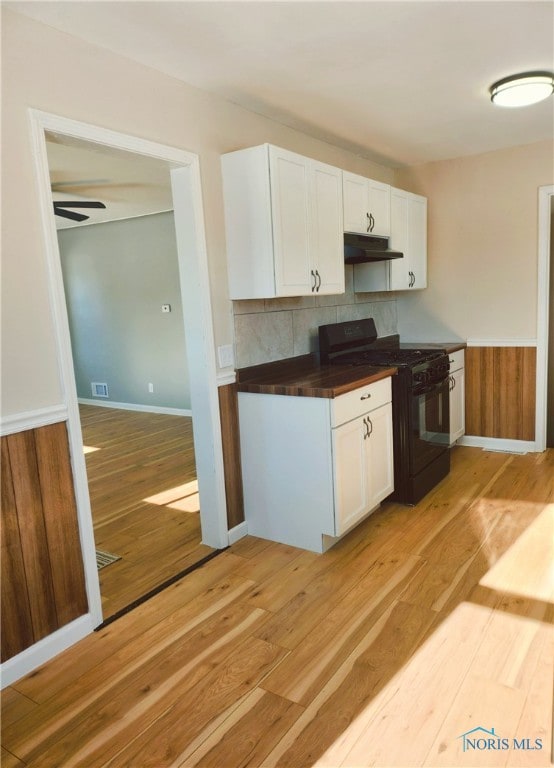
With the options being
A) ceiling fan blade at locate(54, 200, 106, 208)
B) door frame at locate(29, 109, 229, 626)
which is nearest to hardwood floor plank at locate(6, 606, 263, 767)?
door frame at locate(29, 109, 229, 626)

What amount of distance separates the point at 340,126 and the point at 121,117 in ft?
5.31

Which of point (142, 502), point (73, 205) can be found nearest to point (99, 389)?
point (73, 205)

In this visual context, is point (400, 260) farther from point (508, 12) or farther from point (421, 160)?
point (508, 12)

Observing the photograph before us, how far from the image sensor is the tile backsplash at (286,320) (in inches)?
123

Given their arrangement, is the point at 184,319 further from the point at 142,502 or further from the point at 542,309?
the point at 542,309

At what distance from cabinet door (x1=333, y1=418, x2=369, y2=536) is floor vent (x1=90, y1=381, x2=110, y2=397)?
16.8 feet

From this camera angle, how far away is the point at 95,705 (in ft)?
6.28

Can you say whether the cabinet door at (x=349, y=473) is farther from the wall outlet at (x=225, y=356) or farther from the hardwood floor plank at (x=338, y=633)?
the wall outlet at (x=225, y=356)

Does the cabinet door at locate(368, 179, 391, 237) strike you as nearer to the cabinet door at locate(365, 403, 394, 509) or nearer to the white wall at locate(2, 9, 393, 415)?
the cabinet door at locate(365, 403, 394, 509)

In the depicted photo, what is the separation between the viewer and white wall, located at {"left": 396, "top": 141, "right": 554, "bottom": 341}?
13.9 feet

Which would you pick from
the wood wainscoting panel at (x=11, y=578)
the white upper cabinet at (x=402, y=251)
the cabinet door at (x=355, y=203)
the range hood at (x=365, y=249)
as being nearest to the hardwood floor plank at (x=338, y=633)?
the wood wainscoting panel at (x=11, y=578)

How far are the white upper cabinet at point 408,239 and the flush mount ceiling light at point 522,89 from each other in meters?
1.14

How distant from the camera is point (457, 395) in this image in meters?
4.46

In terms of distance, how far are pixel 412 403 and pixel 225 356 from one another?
1.21 m
